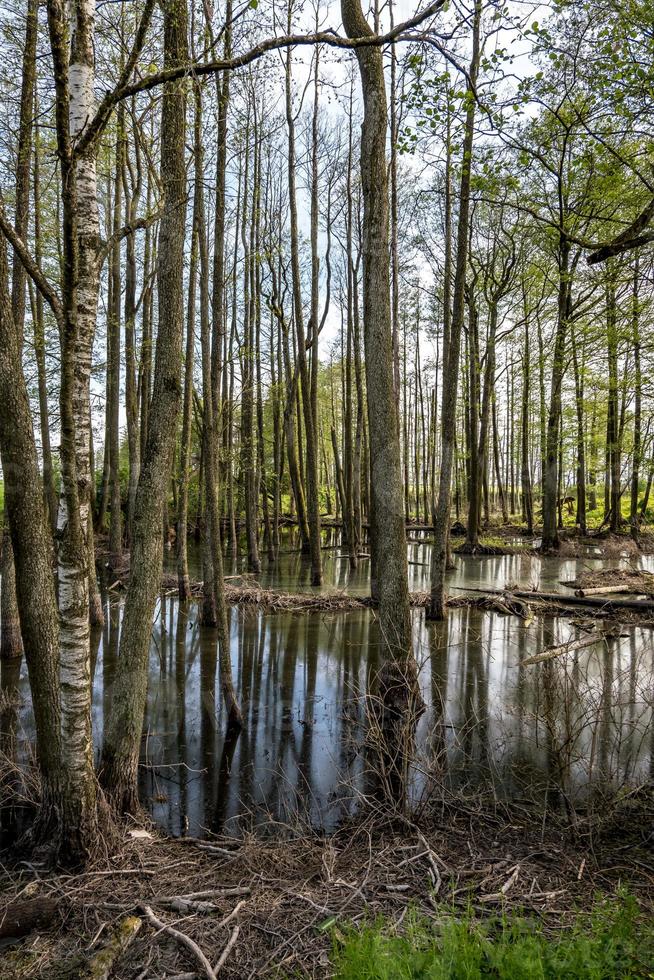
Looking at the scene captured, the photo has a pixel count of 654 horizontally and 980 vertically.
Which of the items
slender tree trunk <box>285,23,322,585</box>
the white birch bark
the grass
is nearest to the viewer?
the grass

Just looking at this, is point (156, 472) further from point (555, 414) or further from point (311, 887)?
point (555, 414)

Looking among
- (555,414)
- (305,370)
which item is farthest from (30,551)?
(555,414)

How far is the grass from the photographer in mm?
2145

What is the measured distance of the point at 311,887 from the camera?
10.7 feet

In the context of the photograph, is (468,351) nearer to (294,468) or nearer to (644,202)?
(294,468)

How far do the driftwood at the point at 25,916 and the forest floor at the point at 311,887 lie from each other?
0.6 inches

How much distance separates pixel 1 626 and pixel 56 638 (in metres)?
5.41

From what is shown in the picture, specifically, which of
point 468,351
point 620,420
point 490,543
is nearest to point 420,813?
point 490,543

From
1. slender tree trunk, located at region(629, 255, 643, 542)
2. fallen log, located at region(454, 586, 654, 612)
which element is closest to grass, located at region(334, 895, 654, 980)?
fallen log, located at region(454, 586, 654, 612)

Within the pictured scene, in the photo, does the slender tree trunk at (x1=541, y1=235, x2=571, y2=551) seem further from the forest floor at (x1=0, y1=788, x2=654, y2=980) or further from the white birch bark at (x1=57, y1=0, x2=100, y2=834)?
the white birch bark at (x1=57, y1=0, x2=100, y2=834)

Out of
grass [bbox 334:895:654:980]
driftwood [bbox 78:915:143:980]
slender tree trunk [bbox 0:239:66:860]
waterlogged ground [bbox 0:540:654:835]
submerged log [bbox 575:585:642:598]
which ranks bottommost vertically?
waterlogged ground [bbox 0:540:654:835]

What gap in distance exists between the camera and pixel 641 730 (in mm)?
5941

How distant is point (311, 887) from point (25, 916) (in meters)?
1.51

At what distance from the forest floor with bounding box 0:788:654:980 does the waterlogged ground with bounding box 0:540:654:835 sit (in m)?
0.35
